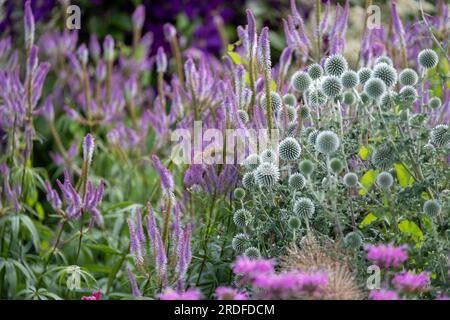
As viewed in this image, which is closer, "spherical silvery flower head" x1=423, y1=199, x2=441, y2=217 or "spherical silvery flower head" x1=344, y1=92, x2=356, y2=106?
"spherical silvery flower head" x1=423, y1=199, x2=441, y2=217

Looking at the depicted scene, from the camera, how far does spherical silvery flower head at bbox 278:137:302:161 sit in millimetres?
2375

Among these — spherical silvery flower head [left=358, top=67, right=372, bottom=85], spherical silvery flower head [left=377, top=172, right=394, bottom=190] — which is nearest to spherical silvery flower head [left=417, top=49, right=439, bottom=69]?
spherical silvery flower head [left=358, top=67, right=372, bottom=85]

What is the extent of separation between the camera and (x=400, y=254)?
70.3 inches

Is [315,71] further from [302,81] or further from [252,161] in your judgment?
[252,161]

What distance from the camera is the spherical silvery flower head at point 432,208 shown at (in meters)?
2.19

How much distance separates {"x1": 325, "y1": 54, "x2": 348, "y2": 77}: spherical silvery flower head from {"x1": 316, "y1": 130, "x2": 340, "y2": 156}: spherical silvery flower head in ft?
1.17

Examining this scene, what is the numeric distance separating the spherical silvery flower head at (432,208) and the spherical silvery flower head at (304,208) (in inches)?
12.2

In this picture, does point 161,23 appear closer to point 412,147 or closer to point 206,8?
point 206,8

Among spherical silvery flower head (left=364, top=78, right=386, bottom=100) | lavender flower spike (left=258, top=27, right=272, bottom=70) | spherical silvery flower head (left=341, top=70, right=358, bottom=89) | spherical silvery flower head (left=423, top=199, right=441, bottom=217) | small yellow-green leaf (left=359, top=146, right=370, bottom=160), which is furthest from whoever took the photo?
small yellow-green leaf (left=359, top=146, right=370, bottom=160)

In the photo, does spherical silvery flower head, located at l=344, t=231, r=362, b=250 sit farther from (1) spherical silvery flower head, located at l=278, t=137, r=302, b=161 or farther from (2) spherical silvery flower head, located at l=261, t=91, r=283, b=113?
(2) spherical silvery flower head, located at l=261, t=91, r=283, b=113

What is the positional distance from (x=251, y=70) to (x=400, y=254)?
3.55ft

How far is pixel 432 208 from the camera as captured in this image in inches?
86.6

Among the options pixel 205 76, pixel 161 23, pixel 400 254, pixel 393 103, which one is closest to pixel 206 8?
pixel 161 23

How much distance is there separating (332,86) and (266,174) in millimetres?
345
